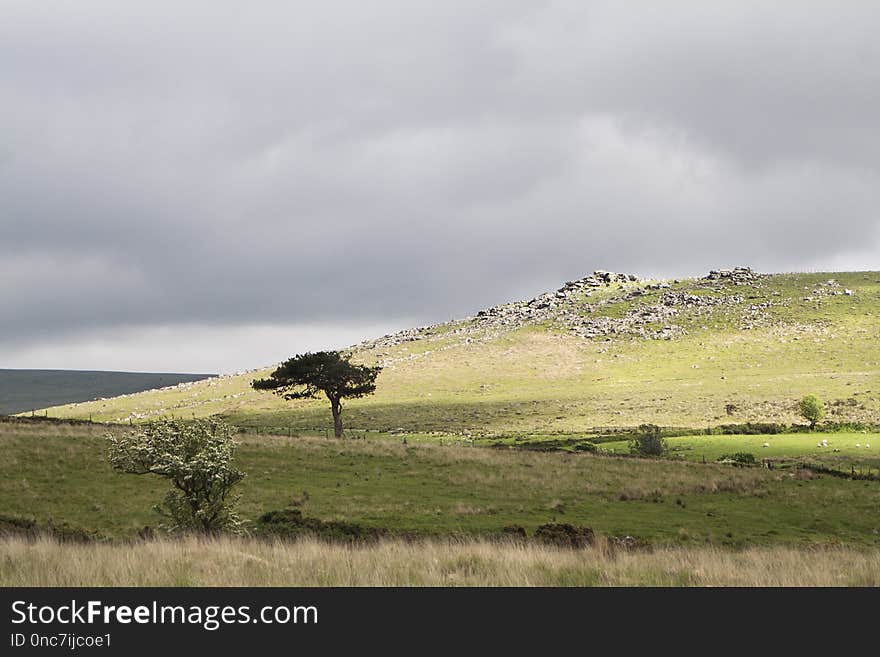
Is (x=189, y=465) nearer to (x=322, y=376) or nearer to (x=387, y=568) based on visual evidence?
(x=387, y=568)

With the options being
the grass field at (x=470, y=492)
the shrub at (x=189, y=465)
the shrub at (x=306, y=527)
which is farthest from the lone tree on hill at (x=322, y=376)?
the shrub at (x=189, y=465)

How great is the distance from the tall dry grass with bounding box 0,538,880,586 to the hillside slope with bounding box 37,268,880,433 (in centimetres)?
7709

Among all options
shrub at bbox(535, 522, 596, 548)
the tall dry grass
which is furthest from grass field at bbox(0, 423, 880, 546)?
Answer: the tall dry grass

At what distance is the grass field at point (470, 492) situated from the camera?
30.6m

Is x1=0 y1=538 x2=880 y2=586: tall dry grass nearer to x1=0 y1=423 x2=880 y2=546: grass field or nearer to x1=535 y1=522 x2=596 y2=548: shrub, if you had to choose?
x1=535 y1=522 x2=596 y2=548: shrub

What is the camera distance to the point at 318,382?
74688 millimetres

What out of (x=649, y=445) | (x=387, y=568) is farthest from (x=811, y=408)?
(x=387, y=568)

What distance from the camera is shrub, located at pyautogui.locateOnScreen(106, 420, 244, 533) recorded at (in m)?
20.8

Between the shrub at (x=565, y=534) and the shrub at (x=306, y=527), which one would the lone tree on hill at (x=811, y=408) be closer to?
the shrub at (x=565, y=534)

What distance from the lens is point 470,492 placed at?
39.4m

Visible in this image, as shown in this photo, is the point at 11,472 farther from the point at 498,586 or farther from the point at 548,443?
the point at 548,443

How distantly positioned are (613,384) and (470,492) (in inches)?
4014

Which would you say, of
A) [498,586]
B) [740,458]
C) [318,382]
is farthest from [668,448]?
[498,586]

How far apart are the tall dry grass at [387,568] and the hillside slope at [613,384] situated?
3035 inches
